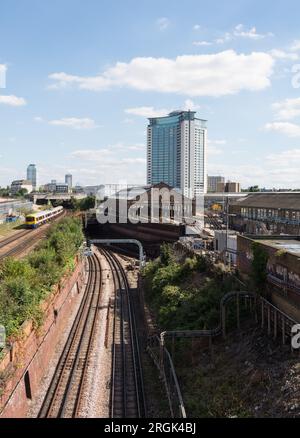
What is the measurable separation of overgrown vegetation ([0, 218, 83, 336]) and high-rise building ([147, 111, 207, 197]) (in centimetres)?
12474

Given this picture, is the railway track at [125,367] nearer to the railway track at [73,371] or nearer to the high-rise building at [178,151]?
the railway track at [73,371]

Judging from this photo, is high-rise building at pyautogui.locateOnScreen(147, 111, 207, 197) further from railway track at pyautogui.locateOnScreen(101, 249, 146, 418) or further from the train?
railway track at pyautogui.locateOnScreen(101, 249, 146, 418)

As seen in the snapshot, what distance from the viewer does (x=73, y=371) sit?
841 inches

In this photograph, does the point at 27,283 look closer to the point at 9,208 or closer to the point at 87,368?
the point at 87,368

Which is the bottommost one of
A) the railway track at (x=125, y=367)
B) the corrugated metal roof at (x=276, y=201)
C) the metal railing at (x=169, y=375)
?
the railway track at (x=125, y=367)

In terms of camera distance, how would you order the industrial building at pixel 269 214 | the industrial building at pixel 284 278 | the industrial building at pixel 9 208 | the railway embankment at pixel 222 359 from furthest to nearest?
the industrial building at pixel 9 208 < the industrial building at pixel 269 214 < the industrial building at pixel 284 278 < the railway embankment at pixel 222 359

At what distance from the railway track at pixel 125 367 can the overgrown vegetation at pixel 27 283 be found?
5267 mm

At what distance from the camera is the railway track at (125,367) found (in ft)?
59.4

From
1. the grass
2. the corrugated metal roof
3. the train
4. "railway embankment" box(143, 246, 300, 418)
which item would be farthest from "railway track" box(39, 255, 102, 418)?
the train

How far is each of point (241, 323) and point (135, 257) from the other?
4088 cm

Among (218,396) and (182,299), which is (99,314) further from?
(218,396)

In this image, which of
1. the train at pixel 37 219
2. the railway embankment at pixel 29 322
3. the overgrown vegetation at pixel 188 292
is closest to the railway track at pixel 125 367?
the overgrown vegetation at pixel 188 292
